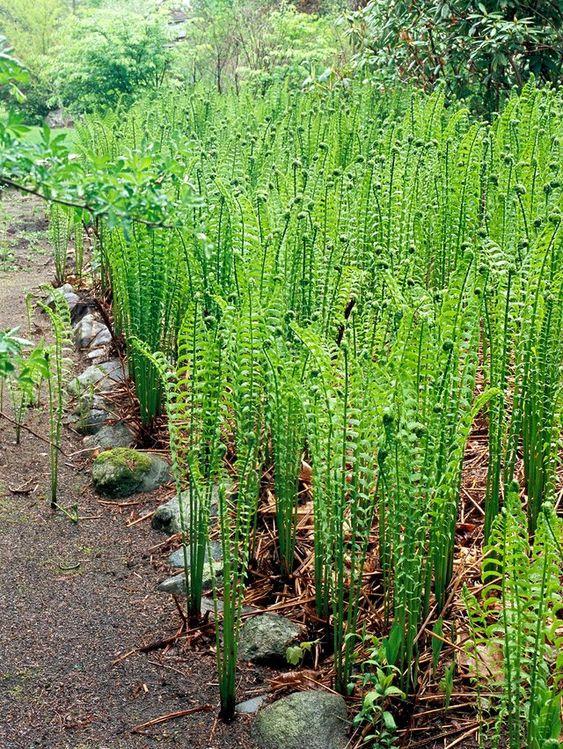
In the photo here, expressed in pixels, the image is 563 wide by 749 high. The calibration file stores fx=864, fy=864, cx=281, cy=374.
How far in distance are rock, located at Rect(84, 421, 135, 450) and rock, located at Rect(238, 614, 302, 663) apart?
162 centimetres

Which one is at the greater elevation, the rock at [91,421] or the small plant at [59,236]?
the small plant at [59,236]

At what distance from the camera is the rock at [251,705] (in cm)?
247

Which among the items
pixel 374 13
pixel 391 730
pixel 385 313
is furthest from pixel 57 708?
pixel 374 13

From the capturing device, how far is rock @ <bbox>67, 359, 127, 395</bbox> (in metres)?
4.68

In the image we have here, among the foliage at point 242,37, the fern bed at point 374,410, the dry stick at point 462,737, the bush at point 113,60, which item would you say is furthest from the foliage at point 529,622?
the foliage at point 242,37

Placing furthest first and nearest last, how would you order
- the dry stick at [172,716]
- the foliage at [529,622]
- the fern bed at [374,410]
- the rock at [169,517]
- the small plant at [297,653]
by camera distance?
1. the rock at [169,517]
2. the small plant at [297,653]
3. the dry stick at [172,716]
4. the fern bed at [374,410]
5. the foliage at [529,622]

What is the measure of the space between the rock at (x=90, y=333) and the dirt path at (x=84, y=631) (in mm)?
1448

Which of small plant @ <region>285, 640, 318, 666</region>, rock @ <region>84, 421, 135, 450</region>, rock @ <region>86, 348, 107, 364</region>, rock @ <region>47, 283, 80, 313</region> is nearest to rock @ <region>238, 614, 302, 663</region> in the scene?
small plant @ <region>285, 640, 318, 666</region>

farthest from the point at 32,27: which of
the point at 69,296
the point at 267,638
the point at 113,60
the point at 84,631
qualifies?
the point at 267,638

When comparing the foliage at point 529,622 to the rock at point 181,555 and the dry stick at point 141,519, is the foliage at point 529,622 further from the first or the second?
the dry stick at point 141,519

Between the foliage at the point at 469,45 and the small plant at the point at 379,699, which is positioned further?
the foliage at the point at 469,45

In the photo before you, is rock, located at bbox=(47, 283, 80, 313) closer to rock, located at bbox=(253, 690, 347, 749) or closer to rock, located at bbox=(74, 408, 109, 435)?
rock, located at bbox=(74, 408, 109, 435)

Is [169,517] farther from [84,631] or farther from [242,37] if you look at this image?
[242,37]

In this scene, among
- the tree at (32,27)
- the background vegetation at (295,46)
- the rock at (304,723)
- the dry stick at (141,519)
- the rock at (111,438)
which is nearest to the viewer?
the rock at (304,723)
